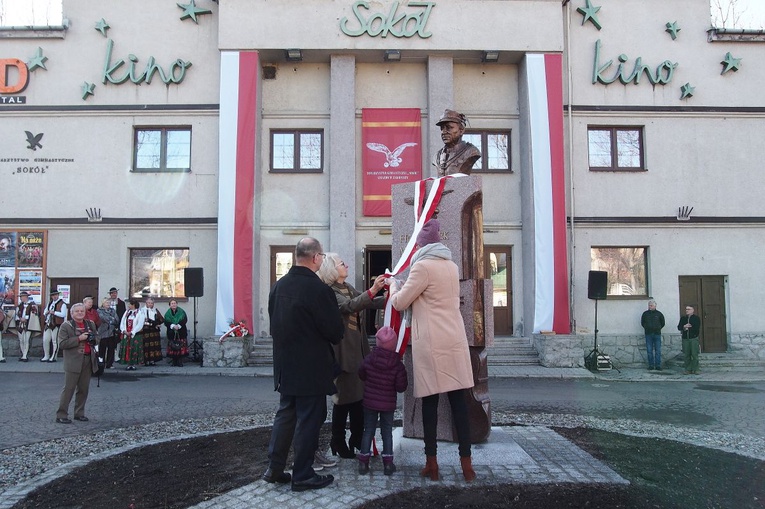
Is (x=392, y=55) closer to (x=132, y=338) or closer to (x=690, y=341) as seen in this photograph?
(x=132, y=338)

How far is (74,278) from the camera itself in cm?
1766

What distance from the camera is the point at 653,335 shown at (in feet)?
54.0

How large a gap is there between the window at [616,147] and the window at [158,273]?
12.6 meters

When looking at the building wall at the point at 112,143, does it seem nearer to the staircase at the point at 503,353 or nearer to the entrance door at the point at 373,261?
the staircase at the point at 503,353

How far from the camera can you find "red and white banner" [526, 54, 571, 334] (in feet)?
54.6

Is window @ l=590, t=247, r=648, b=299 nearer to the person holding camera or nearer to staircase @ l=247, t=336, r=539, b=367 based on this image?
staircase @ l=247, t=336, r=539, b=367

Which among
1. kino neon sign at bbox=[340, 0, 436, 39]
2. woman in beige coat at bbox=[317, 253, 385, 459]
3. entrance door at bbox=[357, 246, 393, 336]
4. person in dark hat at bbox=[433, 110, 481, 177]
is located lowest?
woman in beige coat at bbox=[317, 253, 385, 459]

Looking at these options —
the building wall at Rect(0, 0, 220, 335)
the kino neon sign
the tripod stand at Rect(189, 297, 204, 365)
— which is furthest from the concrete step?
the building wall at Rect(0, 0, 220, 335)

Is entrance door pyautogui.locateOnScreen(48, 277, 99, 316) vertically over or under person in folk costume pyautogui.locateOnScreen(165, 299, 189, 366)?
over

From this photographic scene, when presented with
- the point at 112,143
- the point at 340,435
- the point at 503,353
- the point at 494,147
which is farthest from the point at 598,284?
the point at 112,143

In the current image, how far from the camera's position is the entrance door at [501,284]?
1794 cm

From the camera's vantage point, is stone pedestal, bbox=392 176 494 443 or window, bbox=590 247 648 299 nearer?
stone pedestal, bbox=392 176 494 443

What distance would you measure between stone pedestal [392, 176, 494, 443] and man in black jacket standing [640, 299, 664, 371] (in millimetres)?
12113

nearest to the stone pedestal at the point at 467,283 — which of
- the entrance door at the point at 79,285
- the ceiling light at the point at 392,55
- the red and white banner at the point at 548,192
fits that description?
the red and white banner at the point at 548,192
